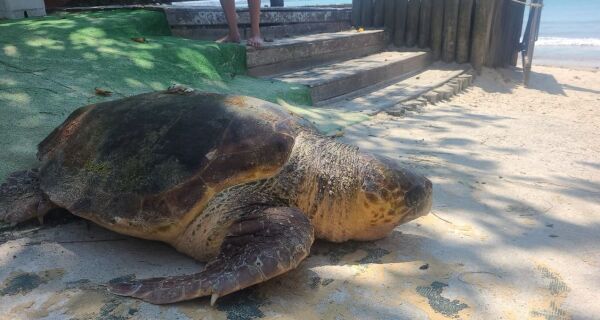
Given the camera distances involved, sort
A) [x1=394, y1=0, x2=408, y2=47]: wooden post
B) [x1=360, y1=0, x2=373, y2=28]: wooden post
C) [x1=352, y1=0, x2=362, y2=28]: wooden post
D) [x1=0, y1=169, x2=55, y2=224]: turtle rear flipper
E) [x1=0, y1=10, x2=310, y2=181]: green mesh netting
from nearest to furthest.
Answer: [x1=0, y1=169, x2=55, y2=224]: turtle rear flipper, [x1=0, y1=10, x2=310, y2=181]: green mesh netting, [x1=394, y1=0, x2=408, y2=47]: wooden post, [x1=360, y1=0, x2=373, y2=28]: wooden post, [x1=352, y1=0, x2=362, y2=28]: wooden post

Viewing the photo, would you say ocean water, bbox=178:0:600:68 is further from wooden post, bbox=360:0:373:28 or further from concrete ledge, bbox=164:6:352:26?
wooden post, bbox=360:0:373:28

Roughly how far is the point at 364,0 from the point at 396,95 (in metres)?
4.14

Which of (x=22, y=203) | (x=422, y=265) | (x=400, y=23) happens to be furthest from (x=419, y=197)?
(x=400, y=23)

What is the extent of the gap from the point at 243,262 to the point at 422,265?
0.85 metres

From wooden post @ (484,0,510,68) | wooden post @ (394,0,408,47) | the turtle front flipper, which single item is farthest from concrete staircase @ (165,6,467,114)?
the turtle front flipper

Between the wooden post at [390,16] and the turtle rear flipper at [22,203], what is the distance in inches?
317

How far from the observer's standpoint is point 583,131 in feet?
16.5

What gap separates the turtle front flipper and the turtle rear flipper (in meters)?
0.82

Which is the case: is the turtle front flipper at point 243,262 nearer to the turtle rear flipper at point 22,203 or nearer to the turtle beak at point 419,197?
the turtle beak at point 419,197

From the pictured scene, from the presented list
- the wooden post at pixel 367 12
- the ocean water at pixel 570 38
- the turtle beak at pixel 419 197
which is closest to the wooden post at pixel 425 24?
the wooden post at pixel 367 12

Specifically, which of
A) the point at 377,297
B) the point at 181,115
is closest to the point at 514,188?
the point at 377,297

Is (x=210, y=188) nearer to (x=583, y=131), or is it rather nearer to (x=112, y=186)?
(x=112, y=186)

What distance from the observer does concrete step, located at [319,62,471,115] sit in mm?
5582

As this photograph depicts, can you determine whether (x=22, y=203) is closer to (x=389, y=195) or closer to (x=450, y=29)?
(x=389, y=195)
